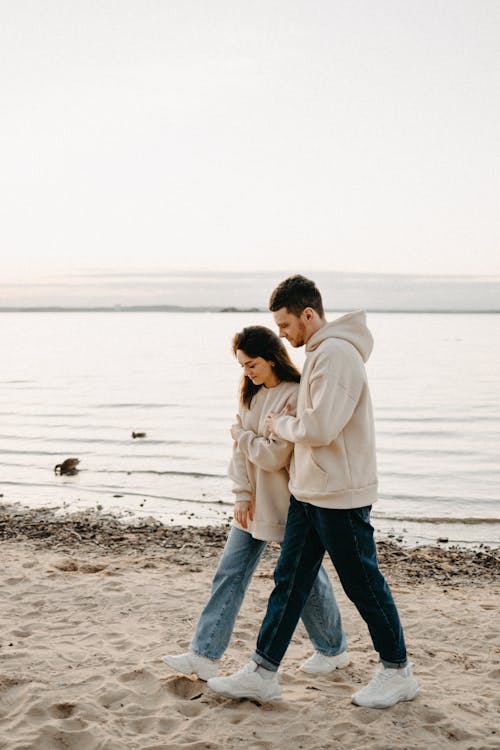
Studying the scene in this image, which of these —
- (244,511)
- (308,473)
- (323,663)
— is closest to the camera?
(308,473)

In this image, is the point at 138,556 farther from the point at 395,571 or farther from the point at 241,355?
the point at 241,355

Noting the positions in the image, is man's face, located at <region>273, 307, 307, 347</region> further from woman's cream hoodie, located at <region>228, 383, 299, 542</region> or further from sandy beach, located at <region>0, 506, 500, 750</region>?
sandy beach, located at <region>0, 506, 500, 750</region>

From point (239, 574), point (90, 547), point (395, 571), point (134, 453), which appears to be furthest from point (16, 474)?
point (239, 574)

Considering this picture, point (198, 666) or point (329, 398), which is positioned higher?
point (329, 398)

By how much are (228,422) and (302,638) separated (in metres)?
15.7

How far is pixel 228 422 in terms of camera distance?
69.6ft

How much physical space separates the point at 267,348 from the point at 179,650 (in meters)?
2.36

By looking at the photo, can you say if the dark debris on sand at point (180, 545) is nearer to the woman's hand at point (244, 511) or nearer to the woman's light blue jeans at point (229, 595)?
the woman's light blue jeans at point (229, 595)

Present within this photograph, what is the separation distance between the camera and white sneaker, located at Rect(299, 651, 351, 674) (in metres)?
4.73

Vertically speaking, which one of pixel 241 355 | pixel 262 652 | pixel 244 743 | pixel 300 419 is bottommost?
pixel 244 743

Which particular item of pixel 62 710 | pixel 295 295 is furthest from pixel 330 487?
pixel 62 710

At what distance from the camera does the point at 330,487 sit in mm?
3805

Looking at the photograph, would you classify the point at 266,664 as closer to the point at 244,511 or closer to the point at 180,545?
the point at 244,511

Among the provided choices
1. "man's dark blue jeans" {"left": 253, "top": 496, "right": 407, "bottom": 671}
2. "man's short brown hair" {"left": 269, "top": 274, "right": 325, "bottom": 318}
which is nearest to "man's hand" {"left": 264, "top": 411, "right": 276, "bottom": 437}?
"man's dark blue jeans" {"left": 253, "top": 496, "right": 407, "bottom": 671}
